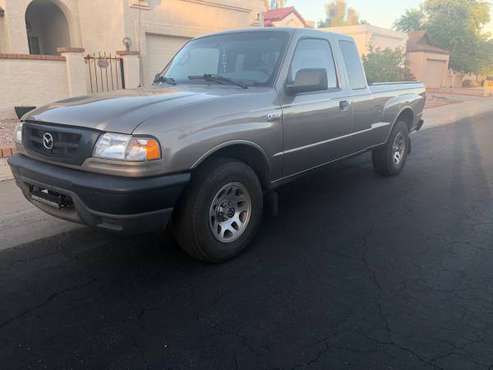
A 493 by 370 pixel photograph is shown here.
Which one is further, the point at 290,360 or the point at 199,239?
the point at 199,239

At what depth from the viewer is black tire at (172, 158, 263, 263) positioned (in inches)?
136

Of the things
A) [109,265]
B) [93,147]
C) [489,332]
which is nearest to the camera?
[489,332]

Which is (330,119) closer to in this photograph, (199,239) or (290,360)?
(199,239)

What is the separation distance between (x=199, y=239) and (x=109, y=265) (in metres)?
0.88

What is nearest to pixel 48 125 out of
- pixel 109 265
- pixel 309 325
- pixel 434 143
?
pixel 109 265

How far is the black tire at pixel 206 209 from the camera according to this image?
11.3 ft

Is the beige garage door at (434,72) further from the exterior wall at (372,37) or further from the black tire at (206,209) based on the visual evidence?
the black tire at (206,209)

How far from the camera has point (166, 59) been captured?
1447 centimetres

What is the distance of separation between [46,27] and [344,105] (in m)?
14.6

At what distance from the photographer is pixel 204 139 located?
339 cm

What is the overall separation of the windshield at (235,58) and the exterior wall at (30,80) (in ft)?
23.1

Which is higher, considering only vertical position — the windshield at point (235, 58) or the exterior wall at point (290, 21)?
the exterior wall at point (290, 21)

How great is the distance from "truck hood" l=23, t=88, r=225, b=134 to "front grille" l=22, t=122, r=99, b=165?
0.05 metres

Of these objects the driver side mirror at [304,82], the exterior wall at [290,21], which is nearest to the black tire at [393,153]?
the driver side mirror at [304,82]
